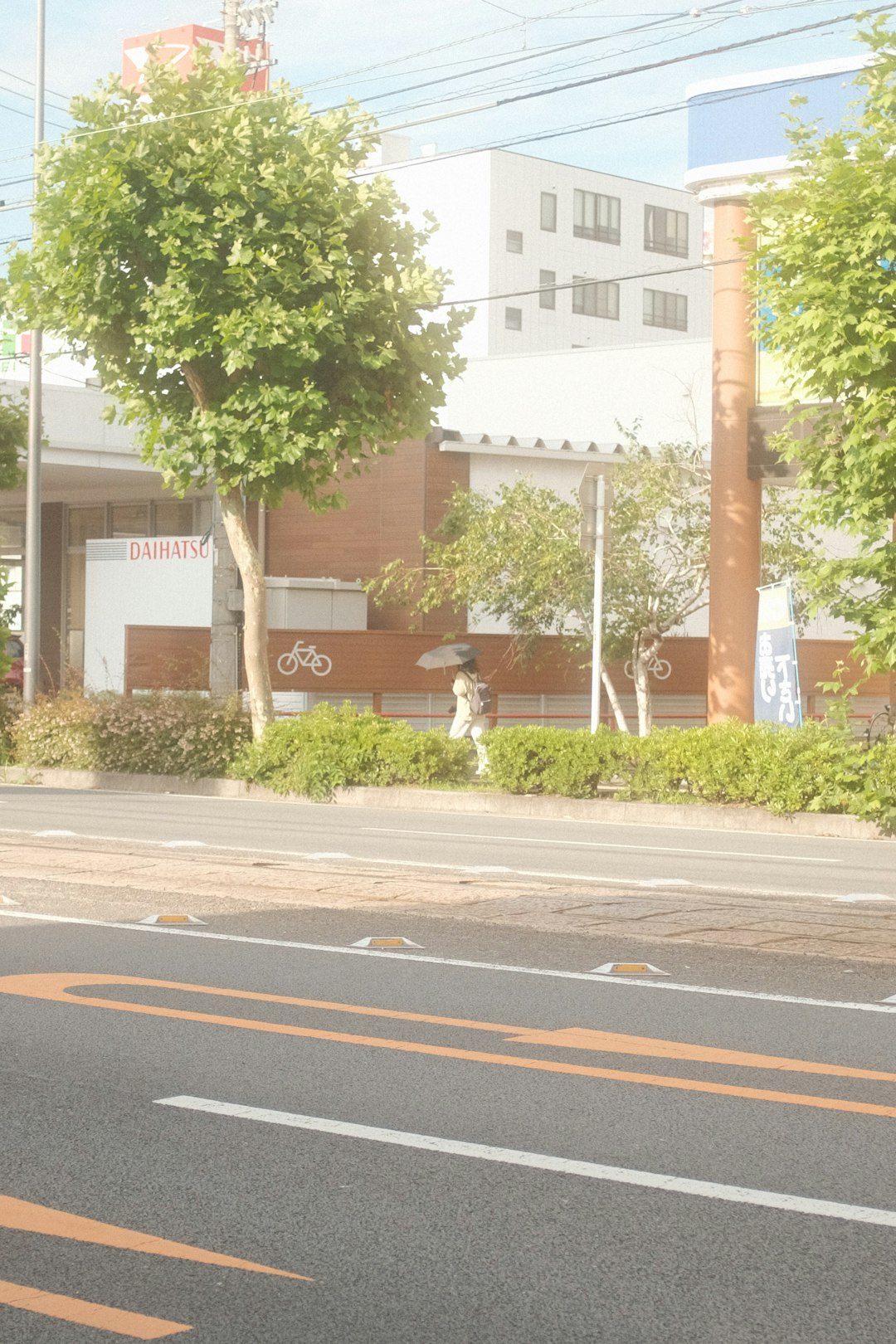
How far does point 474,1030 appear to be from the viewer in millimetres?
7535

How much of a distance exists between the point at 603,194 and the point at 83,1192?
71.2 meters

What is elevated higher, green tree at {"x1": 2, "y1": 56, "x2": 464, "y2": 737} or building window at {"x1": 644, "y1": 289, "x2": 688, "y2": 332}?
building window at {"x1": 644, "y1": 289, "x2": 688, "y2": 332}

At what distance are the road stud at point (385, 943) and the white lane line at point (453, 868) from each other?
2893mm

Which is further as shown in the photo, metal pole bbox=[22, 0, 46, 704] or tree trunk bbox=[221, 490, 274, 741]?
metal pole bbox=[22, 0, 46, 704]

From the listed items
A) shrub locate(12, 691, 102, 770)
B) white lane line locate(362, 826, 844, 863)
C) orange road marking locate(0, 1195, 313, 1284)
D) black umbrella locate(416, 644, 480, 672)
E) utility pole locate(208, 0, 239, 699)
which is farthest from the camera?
utility pole locate(208, 0, 239, 699)

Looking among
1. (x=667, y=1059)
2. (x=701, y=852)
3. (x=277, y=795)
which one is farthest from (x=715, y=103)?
(x=667, y=1059)

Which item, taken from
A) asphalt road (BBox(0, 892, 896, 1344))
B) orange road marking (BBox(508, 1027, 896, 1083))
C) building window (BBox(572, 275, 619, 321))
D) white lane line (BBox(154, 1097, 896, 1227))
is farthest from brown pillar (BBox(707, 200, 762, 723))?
building window (BBox(572, 275, 619, 321))

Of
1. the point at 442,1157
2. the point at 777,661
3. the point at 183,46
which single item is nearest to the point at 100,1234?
the point at 442,1157

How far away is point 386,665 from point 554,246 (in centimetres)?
4034

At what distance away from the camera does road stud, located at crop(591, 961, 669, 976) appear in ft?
29.4

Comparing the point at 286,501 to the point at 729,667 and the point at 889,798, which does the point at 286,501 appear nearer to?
the point at 729,667

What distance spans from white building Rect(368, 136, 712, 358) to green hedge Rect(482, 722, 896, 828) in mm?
46603

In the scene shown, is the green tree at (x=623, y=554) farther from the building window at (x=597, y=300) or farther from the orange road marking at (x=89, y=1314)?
the building window at (x=597, y=300)

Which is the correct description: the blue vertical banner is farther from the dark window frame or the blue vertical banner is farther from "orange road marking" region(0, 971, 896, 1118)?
the dark window frame
